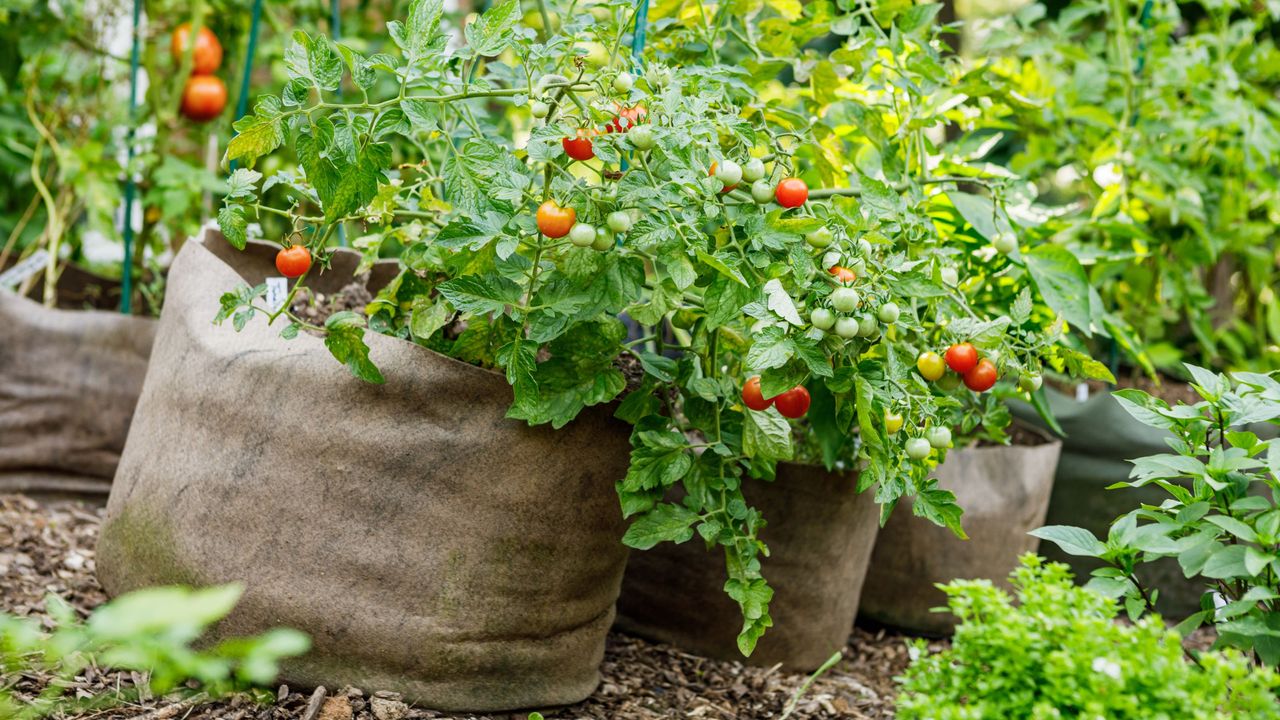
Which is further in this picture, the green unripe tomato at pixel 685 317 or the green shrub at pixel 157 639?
the green unripe tomato at pixel 685 317

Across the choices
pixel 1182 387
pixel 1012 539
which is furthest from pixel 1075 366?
pixel 1182 387

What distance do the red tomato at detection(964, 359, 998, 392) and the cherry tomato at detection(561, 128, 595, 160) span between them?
22.2 inches

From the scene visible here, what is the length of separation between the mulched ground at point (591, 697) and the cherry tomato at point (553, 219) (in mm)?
660

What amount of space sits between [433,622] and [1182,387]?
Result: 2.41m

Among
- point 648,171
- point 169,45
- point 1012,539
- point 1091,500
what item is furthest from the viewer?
point 169,45

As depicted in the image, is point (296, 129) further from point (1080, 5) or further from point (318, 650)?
point (1080, 5)

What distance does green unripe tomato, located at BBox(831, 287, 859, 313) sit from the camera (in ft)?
3.87

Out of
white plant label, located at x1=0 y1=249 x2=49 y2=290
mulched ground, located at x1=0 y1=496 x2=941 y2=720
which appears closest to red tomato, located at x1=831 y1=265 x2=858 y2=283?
mulched ground, located at x1=0 y1=496 x2=941 y2=720

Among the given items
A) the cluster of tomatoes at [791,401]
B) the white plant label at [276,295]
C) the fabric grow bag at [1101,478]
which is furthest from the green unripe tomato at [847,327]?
the fabric grow bag at [1101,478]

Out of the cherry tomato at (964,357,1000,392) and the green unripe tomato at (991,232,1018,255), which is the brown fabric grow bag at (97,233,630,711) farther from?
the green unripe tomato at (991,232,1018,255)

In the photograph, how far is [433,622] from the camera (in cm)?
141

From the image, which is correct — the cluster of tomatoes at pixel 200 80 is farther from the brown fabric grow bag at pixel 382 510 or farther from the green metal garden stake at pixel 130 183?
the brown fabric grow bag at pixel 382 510

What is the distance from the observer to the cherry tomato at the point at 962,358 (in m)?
1.35

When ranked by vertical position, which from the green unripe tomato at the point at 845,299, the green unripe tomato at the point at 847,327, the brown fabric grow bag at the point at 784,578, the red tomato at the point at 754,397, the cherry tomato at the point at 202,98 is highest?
the cherry tomato at the point at 202,98
